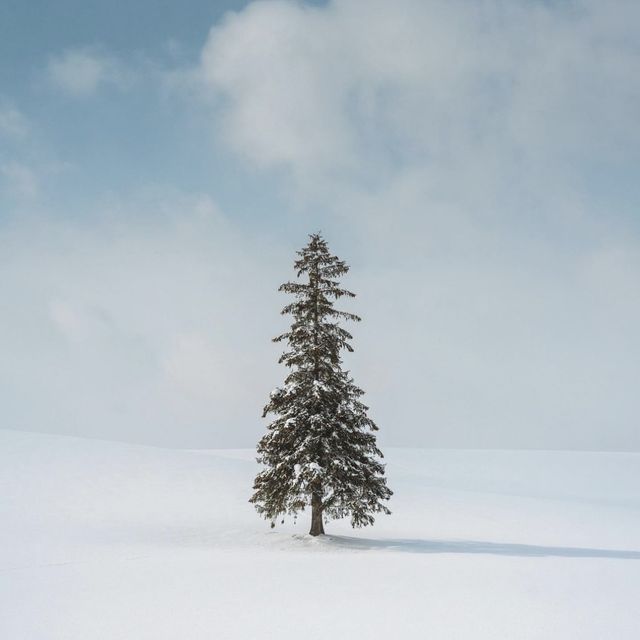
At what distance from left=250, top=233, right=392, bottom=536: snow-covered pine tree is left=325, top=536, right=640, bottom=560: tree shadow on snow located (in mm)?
985

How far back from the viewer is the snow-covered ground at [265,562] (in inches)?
417

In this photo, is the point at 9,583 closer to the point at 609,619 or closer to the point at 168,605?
the point at 168,605

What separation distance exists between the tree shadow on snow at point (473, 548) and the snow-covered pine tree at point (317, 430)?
99 centimetres

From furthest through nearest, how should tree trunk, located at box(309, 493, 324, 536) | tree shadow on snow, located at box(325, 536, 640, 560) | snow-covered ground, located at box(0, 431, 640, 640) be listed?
tree trunk, located at box(309, 493, 324, 536)
tree shadow on snow, located at box(325, 536, 640, 560)
snow-covered ground, located at box(0, 431, 640, 640)

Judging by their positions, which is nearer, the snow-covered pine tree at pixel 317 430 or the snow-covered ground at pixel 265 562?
the snow-covered ground at pixel 265 562

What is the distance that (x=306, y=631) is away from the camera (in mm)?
10039

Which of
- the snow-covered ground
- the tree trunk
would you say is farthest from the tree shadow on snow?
the tree trunk

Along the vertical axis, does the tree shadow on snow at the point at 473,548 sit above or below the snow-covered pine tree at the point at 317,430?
below

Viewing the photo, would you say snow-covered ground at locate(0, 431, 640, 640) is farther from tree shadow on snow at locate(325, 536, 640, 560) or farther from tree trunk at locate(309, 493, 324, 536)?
tree trunk at locate(309, 493, 324, 536)

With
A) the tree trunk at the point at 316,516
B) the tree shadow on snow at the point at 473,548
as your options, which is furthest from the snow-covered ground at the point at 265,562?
the tree trunk at the point at 316,516

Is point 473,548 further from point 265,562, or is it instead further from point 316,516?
point 265,562

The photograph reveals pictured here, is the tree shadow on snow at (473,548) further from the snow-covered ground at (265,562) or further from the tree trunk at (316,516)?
the tree trunk at (316,516)

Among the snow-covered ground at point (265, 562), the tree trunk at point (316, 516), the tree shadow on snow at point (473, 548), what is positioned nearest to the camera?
the snow-covered ground at point (265, 562)

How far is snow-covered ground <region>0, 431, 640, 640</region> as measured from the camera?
10594 mm
